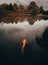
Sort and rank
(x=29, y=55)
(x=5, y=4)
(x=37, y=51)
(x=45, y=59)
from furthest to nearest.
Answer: (x=5, y=4) < (x=37, y=51) < (x=29, y=55) < (x=45, y=59)

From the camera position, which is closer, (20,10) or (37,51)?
(37,51)

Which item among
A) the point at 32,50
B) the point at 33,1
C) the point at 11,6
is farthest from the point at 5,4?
the point at 32,50

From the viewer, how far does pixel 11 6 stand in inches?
912

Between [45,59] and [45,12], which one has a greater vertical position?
[45,59]

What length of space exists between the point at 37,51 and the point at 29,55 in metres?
0.54

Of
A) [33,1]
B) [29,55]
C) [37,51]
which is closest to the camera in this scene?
[29,55]

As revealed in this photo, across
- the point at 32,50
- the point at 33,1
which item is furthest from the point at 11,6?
the point at 32,50

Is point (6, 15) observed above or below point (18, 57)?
below

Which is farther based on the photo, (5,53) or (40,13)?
(40,13)

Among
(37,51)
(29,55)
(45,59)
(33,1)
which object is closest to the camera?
(45,59)

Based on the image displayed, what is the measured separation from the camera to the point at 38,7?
23844 millimetres

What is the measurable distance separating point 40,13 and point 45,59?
18728 mm

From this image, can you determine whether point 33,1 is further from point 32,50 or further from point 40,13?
point 32,50

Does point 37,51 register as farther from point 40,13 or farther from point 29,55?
point 40,13
